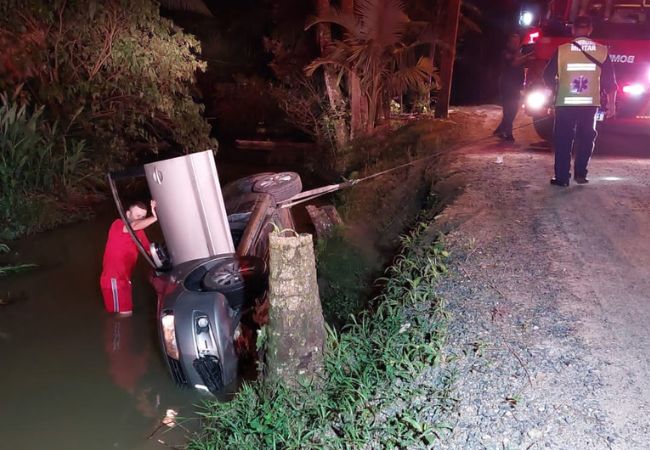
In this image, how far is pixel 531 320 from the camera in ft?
12.5

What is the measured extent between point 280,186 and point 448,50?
7972 millimetres

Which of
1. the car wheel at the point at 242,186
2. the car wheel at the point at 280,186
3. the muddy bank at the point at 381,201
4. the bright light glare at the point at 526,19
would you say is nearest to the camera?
the car wheel at the point at 280,186

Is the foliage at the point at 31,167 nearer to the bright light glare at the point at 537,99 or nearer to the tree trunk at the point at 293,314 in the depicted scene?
the tree trunk at the point at 293,314

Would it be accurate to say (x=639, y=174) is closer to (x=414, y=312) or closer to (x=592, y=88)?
(x=592, y=88)

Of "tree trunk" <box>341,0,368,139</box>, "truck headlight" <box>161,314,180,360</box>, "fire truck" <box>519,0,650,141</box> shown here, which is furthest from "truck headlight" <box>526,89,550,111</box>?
"truck headlight" <box>161,314,180,360</box>

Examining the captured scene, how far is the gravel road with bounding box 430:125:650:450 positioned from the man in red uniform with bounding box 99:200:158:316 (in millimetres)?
3002

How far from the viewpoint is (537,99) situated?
9.17 m

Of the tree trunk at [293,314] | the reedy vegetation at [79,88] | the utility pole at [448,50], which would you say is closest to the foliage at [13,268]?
the reedy vegetation at [79,88]

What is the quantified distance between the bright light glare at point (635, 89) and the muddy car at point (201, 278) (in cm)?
690

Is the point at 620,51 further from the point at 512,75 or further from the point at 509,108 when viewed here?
the point at 509,108

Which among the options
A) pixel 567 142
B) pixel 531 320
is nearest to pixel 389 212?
pixel 567 142

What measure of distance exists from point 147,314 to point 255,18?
11802 mm

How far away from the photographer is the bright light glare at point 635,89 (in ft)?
29.6

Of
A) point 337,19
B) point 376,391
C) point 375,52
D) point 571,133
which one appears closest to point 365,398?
point 376,391
